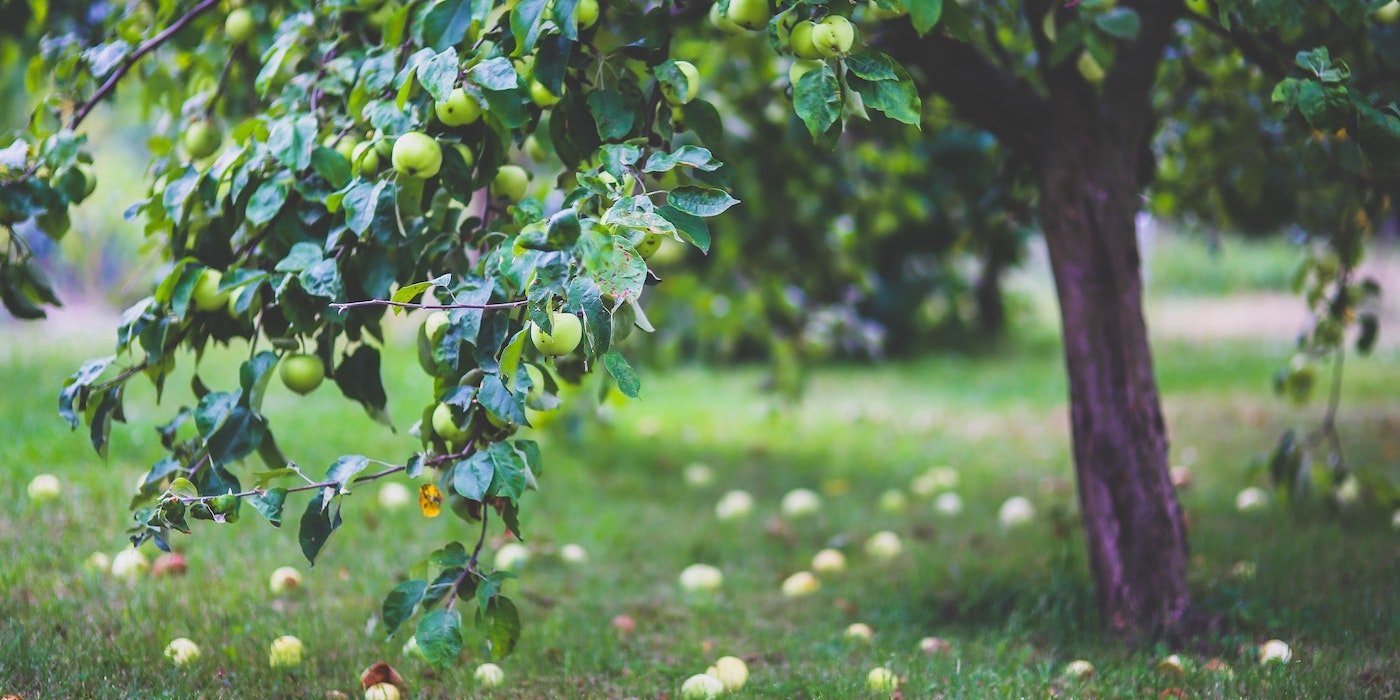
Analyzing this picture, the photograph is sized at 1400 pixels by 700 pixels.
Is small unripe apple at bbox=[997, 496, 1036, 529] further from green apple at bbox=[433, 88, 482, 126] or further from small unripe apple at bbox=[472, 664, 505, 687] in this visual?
green apple at bbox=[433, 88, 482, 126]


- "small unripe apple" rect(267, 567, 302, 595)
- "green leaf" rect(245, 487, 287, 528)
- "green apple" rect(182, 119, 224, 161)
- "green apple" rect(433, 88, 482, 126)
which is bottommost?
"small unripe apple" rect(267, 567, 302, 595)

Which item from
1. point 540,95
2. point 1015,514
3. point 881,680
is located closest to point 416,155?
point 540,95

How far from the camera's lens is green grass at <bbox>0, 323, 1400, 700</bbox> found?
193 cm

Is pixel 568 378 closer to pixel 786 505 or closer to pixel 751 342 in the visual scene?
pixel 786 505

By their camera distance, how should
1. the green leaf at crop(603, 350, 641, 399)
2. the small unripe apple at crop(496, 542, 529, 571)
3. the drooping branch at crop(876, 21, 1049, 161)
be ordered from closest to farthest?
the green leaf at crop(603, 350, 641, 399) < the drooping branch at crop(876, 21, 1049, 161) < the small unripe apple at crop(496, 542, 529, 571)

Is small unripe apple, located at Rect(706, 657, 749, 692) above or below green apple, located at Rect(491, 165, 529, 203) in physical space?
below

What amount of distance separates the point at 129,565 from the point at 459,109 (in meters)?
1.54

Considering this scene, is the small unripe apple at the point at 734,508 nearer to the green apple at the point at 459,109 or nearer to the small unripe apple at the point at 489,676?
the small unripe apple at the point at 489,676

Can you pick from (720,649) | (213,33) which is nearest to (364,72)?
(213,33)

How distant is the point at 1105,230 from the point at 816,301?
2560 millimetres

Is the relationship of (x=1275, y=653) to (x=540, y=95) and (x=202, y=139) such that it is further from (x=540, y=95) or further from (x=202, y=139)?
(x=202, y=139)

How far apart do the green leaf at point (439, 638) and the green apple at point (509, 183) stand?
0.67 m

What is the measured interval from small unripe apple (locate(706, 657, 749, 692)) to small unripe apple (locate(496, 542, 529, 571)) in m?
1.02

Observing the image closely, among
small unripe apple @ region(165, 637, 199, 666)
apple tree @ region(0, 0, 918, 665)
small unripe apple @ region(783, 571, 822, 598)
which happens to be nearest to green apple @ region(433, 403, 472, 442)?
apple tree @ region(0, 0, 918, 665)
